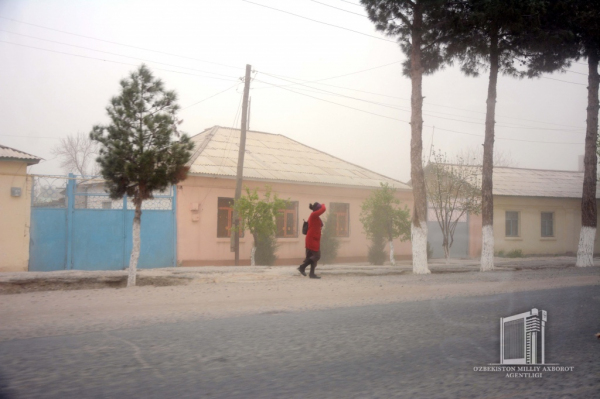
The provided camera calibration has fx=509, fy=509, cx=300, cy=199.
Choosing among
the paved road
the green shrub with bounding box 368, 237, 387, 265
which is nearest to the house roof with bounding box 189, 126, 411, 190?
the green shrub with bounding box 368, 237, 387, 265

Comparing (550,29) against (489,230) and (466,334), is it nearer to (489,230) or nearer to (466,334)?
(489,230)

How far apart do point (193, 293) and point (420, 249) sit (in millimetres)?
8272

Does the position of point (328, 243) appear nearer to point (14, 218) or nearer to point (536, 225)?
point (14, 218)

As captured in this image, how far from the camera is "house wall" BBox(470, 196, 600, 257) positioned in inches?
1176

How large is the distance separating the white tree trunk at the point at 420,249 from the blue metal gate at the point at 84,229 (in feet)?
29.1

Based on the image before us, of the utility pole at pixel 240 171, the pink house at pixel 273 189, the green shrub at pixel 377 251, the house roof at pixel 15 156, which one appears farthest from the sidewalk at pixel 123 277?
the green shrub at pixel 377 251

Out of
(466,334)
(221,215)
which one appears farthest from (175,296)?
(221,215)

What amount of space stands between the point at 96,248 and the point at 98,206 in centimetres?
138

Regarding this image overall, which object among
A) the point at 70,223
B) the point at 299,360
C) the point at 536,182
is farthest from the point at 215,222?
the point at 536,182

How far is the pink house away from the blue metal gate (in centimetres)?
128

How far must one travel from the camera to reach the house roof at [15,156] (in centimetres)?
1507

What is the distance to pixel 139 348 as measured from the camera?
17.5 ft

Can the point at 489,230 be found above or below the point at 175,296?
above

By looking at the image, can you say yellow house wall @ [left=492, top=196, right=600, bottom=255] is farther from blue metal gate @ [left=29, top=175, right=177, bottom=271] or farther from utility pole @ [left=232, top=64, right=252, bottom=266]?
blue metal gate @ [left=29, top=175, right=177, bottom=271]
